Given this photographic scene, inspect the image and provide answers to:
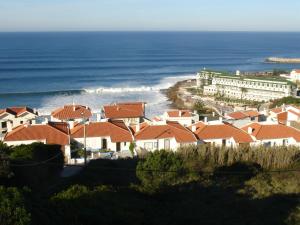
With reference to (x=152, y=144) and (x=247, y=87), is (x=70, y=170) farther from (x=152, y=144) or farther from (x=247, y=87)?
(x=247, y=87)

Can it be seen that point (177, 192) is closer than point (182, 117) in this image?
Yes

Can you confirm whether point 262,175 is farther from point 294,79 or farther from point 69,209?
point 294,79

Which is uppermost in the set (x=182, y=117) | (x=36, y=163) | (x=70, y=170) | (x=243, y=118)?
(x=182, y=117)

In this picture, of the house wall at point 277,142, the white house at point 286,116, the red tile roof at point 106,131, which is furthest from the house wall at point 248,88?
the red tile roof at point 106,131

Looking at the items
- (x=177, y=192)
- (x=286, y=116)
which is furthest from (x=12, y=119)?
(x=286, y=116)

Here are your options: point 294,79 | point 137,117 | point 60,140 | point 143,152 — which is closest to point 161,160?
point 143,152

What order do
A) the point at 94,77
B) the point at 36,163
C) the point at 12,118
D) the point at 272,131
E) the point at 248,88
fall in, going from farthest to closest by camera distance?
the point at 94,77 → the point at 248,88 → the point at 12,118 → the point at 272,131 → the point at 36,163

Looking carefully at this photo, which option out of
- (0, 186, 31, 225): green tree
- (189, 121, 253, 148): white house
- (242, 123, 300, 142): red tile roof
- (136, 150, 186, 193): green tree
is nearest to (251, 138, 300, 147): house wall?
(242, 123, 300, 142): red tile roof
